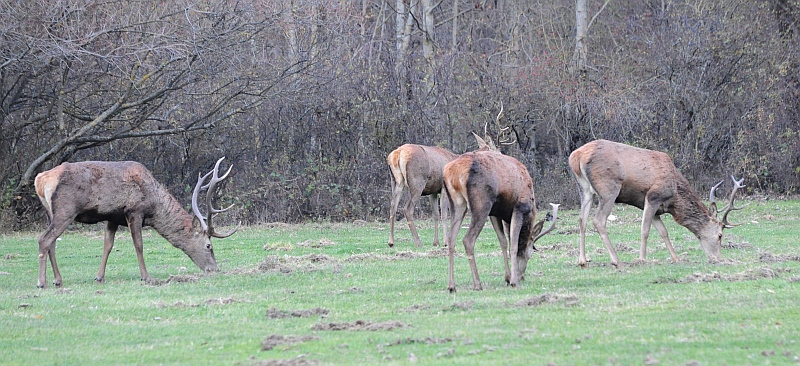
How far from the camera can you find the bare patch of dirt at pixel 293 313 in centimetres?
943

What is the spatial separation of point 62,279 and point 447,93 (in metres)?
14.6

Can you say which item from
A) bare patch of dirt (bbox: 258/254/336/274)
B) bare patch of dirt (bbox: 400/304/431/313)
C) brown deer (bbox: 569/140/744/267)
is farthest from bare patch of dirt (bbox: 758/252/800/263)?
bare patch of dirt (bbox: 258/254/336/274)

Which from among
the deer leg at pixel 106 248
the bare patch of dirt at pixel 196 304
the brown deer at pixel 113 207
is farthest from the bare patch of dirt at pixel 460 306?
the deer leg at pixel 106 248

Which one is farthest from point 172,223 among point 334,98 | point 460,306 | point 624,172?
point 334,98

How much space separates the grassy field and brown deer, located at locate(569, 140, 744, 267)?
1.40 feet

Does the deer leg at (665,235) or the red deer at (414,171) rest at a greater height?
the red deer at (414,171)

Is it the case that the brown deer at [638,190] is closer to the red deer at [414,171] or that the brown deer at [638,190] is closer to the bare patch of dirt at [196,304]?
the red deer at [414,171]

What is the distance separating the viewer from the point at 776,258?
12891 millimetres

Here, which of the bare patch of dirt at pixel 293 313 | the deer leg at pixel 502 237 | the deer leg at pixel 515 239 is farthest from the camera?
the deer leg at pixel 502 237

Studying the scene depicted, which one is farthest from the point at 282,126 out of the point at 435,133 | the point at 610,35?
the point at 610,35

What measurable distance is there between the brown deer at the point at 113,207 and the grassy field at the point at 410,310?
45 centimetres

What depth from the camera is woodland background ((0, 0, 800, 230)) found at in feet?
68.1

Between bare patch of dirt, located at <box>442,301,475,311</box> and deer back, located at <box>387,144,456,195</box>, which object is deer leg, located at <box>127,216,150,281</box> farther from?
deer back, located at <box>387,144,456,195</box>

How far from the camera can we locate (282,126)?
2475 cm
